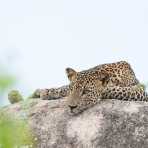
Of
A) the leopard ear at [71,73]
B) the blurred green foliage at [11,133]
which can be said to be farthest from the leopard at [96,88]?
the blurred green foliage at [11,133]

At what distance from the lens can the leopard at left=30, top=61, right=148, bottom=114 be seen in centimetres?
1229

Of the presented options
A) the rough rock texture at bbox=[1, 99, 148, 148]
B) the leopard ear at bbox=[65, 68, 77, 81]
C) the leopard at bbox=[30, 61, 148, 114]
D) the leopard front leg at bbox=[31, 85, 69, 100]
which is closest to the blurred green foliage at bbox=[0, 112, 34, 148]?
the rough rock texture at bbox=[1, 99, 148, 148]

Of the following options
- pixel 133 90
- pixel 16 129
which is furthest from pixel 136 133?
pixel 16 129

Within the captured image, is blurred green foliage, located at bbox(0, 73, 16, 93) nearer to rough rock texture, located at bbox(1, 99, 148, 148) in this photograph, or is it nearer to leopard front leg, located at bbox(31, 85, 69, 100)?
rough rock texture, located at bbox(1, 99, 148, 148)

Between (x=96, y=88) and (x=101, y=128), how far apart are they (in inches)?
41.3

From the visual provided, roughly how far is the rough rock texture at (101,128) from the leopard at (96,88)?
0.24 metres

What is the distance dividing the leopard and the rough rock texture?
243mm

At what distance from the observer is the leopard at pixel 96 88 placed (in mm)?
12289

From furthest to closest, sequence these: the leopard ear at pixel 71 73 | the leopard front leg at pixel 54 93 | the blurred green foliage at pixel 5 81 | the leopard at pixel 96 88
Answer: the leopard front leg at pixel 54 93
the leopard ear at pixel 71 73
the leopard at pixel 96 88
the blurred green foliage at pixel 5 81

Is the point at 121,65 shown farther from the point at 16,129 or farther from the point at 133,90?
the point at 16,129

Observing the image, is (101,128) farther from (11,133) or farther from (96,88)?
(11,133)

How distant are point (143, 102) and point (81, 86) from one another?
1.28 metres

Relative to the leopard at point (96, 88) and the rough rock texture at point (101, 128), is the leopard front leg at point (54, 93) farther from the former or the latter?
the rough rock texture at point (101, 128)

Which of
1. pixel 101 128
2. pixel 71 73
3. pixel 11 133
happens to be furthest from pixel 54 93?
pixel 11 133
